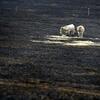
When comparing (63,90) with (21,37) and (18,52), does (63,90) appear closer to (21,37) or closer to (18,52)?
(18,52)

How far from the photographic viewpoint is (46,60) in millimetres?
11117

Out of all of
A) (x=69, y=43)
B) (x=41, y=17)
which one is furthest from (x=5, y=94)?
(x=41, y=17)

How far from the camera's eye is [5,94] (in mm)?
7777

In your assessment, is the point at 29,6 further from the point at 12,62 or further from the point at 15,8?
the point at 12,62

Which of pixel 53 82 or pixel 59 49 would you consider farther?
pixel 59 49

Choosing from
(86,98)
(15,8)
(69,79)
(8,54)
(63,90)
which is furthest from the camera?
(15,8)

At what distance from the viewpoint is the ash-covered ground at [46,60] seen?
816cm

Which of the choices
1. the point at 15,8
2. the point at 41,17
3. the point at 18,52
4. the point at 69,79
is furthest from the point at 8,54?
the point at 15,8

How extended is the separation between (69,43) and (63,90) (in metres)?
5.92

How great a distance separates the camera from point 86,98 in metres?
7.77

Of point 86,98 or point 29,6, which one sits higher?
point 29,6

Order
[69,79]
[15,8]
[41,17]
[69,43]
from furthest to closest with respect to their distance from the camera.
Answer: [15,8], [41,17], [69,43], [69,79]

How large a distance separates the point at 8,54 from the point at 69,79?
→ 3.21 metres

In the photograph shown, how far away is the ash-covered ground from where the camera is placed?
321 inches
